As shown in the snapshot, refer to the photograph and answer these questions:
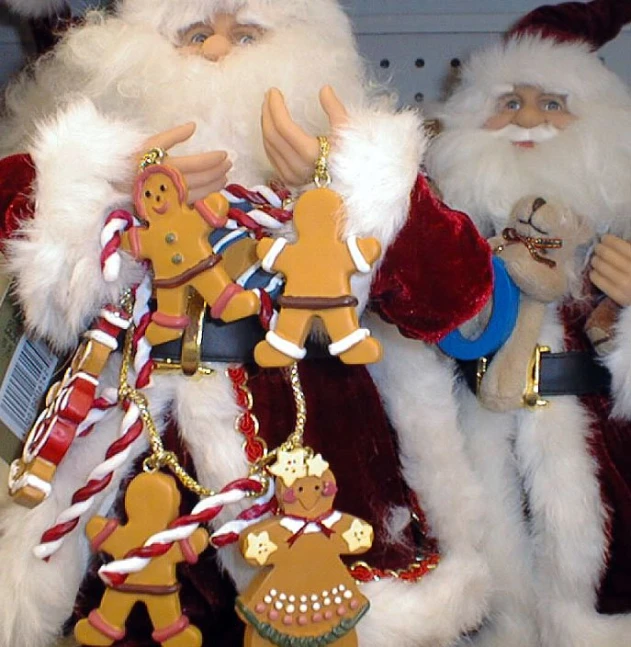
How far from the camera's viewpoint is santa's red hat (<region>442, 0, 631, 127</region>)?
3.08 ft

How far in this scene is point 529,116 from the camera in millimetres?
938

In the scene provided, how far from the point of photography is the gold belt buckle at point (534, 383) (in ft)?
2.76

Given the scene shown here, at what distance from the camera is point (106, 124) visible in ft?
2.38

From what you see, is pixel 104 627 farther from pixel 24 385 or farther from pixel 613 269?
pixel 613 269

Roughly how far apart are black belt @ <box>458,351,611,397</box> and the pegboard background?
→ 407mm

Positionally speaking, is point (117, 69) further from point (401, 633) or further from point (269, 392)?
point (401, 633)

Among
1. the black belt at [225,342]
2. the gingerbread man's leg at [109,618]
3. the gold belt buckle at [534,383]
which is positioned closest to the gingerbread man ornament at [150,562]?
the gingerbread man's leg at [109,618]

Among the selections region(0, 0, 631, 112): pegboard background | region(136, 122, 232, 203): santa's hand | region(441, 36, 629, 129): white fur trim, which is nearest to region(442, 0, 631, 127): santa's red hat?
region(441, 36, 629, 129): white fur trim

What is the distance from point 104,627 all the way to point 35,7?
27.4 inches

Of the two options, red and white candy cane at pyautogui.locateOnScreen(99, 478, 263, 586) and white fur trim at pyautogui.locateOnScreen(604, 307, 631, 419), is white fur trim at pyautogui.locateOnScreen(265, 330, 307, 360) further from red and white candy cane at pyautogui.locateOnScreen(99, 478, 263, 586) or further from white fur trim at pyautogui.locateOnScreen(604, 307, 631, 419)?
white fur trim at pyautogui.locateOnScreen(604, 307, 631, 419)

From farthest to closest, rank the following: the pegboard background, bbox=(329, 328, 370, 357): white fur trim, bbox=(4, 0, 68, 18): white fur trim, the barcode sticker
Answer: the pegboard background < bbox=(4, 0, 68, 18): white fur trim < the barcode sticker < bbox=(329, 328, 370, 357): white fur trim

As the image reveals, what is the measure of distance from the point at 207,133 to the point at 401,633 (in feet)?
1.56

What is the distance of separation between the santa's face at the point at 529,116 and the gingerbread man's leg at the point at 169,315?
0.43 metres

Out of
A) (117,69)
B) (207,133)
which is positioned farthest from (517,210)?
(117,69)
